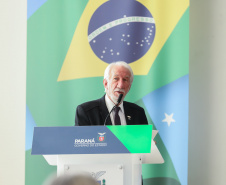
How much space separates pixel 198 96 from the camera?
13.5 ft

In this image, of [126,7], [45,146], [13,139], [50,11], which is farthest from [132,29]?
[45,146]

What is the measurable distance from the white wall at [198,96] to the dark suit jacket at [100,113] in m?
0.79

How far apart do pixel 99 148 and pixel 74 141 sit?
0.47 feet

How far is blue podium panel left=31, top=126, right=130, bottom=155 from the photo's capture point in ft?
6.73

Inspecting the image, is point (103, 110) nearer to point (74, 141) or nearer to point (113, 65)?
point (113, 65)

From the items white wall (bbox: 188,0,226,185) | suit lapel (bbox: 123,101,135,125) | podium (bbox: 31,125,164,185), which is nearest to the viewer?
podium (bbox: 31,125,164,185)

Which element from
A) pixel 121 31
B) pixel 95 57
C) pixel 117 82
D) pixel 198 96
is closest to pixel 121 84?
pixel 117 82

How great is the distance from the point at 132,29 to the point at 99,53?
1.37 feet

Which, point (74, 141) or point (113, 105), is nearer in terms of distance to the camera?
point (74, 141)

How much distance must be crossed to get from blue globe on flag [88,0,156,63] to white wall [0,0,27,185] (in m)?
0.96

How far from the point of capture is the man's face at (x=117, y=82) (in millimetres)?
3539

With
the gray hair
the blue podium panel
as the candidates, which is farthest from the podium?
the gray hair

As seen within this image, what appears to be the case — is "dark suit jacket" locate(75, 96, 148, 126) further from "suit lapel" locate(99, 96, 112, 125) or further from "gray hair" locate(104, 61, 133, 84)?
"gray hair" locate(104, 61, 133, 84)

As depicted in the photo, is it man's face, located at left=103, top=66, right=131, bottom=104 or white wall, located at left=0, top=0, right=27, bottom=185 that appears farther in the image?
white wall, located at left=0, top=0, right=27, bottom=185
